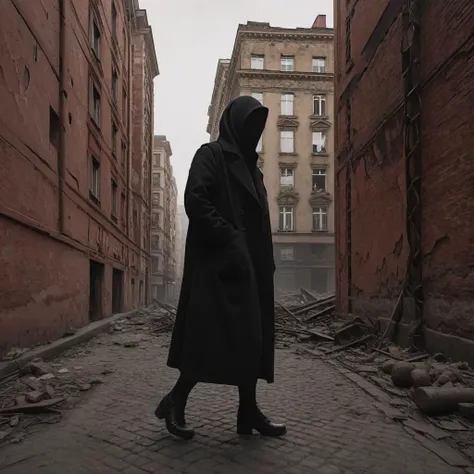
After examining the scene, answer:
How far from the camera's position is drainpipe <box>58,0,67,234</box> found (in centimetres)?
924

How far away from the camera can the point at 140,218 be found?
82.6 ft

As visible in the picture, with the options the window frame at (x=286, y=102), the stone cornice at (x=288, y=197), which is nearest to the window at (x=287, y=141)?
the window frame at (x=286, y=102)

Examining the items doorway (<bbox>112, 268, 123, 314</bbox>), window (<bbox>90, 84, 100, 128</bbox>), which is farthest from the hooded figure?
doorway (<bbox>112, 268, 123, 314</bbox>)

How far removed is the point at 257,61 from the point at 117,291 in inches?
1105

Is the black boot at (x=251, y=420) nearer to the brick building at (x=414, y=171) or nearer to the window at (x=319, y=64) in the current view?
the brick building at (x=414, y=171)

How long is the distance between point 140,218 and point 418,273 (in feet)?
64.6

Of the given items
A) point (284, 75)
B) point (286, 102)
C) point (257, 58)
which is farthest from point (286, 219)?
point (257, 58)

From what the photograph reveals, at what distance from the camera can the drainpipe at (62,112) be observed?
30.3 ft

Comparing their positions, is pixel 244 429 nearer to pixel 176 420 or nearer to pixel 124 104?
pixel 176 420

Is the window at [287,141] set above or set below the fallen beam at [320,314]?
above

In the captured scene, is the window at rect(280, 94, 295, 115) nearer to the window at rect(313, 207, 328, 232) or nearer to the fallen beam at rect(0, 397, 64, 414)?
the window at rect(313, 207, 328, 232)

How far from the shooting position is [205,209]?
293cm

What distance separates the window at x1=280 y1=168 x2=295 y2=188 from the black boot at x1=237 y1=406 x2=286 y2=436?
36.5m

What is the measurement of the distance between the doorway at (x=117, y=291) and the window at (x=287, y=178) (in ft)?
75.7
